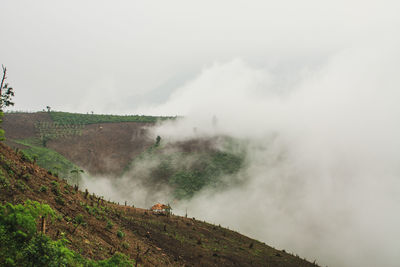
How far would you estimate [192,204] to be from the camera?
265 feet

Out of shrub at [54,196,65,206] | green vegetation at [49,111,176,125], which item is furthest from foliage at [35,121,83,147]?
shrub at [54,196,65,206]

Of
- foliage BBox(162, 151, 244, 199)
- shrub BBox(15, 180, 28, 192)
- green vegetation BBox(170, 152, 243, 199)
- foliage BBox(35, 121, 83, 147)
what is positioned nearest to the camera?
shrub BBox(15, 180, 28, 192)

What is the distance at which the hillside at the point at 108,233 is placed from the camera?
669 inches

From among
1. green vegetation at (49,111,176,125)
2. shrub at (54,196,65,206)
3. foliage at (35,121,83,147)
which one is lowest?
shrub at (54,196,65,206)

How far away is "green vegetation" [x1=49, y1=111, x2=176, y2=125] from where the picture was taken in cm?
11950

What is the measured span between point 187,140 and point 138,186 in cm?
3382

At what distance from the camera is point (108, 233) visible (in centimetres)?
2311

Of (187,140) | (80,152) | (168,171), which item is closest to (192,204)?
(168,171)

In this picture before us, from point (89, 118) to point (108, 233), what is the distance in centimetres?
11655

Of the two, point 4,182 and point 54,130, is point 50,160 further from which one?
point 4,182

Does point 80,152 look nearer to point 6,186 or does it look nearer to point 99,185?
point 99,185

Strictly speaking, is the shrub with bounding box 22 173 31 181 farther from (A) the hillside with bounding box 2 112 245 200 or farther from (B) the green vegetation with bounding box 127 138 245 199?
(B) the green vegetation with bounding box 127 138 245 199

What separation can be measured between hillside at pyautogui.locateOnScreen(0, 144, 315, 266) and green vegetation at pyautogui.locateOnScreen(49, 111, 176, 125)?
92.4m

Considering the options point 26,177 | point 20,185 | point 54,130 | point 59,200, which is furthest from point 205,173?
point 20,185
